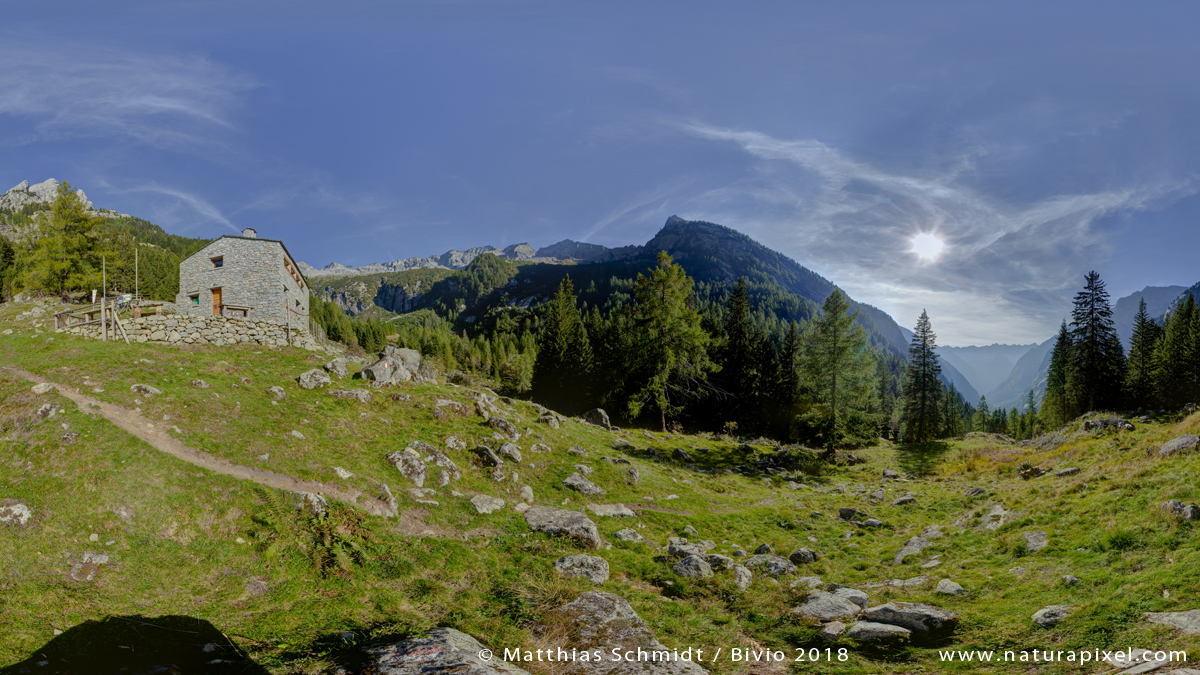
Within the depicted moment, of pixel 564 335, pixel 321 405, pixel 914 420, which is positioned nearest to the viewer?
pixel 321 405

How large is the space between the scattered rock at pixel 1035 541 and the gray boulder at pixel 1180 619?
526cm

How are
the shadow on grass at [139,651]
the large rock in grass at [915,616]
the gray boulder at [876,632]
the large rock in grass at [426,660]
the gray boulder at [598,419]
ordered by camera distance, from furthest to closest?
1. the gray boulder at [598,419]
2. the large rock in grass at [915,616]
3. the gray boulder at [876,632]
4. the shadow on grass at [139,651]
5. the large rock in grass at [426,660]

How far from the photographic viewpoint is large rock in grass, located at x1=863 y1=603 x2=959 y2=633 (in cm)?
946

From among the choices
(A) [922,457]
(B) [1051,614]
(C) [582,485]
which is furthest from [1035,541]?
(A) [922,457]

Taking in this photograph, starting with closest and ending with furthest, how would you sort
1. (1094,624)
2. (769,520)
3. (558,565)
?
(1094,624) → (558,565) → (769,520)

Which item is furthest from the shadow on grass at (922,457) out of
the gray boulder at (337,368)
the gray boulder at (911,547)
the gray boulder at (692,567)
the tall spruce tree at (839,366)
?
the gray boulder at (337,368)

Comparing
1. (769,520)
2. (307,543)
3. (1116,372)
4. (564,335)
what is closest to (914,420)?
(1116,372)

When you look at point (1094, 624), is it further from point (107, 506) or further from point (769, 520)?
point (107, 506)

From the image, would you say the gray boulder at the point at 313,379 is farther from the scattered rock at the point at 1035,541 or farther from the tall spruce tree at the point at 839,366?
the tall spruce tree at the point at 839,366

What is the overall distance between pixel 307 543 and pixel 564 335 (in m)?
61.9

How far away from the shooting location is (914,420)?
6819cm

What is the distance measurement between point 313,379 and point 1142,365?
104444 millimetres

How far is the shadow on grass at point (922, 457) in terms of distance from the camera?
3341 cm

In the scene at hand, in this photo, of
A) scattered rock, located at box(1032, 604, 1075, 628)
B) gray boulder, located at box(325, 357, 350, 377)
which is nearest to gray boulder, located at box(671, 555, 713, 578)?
scattered rock, located at box(1032, 604, 1075, 628)
